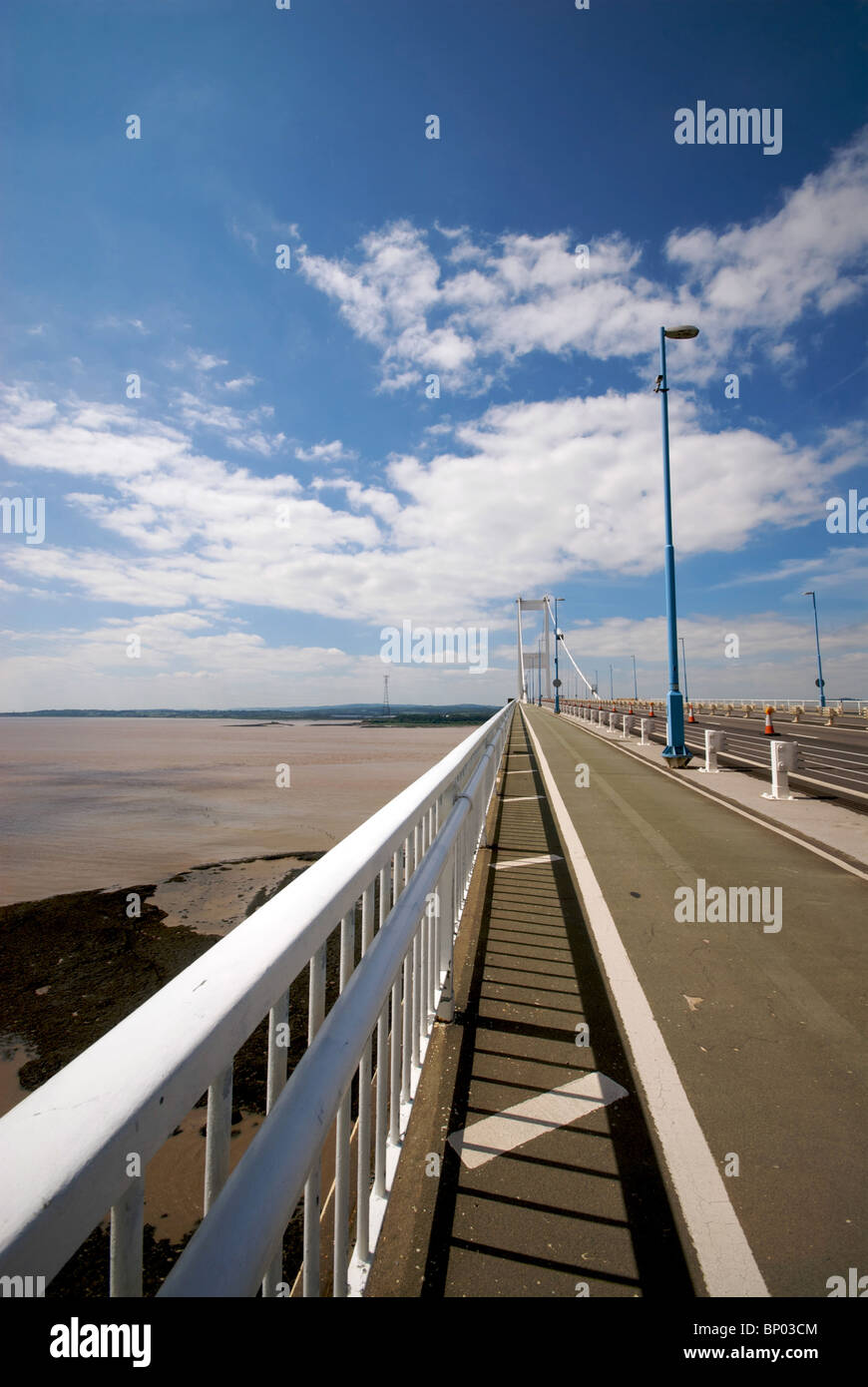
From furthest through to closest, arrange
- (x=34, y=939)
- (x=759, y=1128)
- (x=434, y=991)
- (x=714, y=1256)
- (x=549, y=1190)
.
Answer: (x=34, y=939), (x=434, y=991), (x=759, y=1128), (x=549, y=1190), (x=714, y=1256)

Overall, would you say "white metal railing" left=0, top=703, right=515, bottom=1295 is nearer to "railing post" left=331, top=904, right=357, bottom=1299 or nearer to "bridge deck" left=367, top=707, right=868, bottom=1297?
"railing post" left=331, top=904, right=357, bottom=1299

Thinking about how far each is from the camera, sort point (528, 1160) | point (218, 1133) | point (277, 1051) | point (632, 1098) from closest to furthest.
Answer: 1. point (218, 1133)
2. point (277, 1051)
3. point (528, 1160)
4. point (632, 1098)

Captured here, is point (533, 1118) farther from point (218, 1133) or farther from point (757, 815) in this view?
point (757, 815)

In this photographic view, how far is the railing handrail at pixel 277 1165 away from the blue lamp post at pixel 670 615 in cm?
1373

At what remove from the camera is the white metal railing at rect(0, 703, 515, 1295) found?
0.65 m

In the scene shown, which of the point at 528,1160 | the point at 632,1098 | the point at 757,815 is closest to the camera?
the point at 528,1160

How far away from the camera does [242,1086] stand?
3.85m

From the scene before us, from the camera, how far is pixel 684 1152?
2.40 meters

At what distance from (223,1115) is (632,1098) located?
7.55ft

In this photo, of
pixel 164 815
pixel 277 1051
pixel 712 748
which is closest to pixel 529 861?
pixel 277 1051

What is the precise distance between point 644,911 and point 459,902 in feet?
4.97

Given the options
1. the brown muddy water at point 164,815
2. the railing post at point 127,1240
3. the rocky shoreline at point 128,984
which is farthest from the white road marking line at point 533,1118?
the brown muddy water at point 164,815
